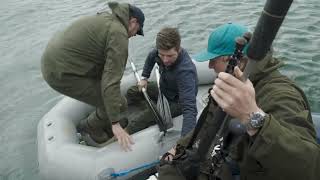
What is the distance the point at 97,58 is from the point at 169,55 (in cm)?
81

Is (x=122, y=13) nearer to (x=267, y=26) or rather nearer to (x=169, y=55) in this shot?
(x=169, y=55)

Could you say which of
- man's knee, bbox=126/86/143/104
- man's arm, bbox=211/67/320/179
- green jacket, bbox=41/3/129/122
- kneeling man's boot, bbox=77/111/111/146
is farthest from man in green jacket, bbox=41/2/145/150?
man's arm, bbox=211/67/320/179

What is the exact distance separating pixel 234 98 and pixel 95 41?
3.00 meters

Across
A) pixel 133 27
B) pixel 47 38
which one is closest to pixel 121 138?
pixel 133 27

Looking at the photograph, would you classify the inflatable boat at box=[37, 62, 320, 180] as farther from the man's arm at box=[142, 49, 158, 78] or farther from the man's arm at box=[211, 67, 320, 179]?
the man's arm at box=[211, 67, 320, 179]

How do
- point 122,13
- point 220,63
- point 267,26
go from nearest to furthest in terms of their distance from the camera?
1. point 267,26
2. point 220,63
3. point 122,13

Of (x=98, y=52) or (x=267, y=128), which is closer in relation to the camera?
(x=267, y=128)

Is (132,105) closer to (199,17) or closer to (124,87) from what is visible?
(124,87)

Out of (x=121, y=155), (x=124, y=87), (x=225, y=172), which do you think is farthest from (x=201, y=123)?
(x=124, y=87)

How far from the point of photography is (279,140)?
1742 millimetres

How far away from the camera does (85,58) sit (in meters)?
Result: 4.46

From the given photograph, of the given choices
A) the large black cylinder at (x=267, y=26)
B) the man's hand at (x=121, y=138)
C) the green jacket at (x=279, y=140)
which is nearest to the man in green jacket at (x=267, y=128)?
the green jacket at (x=279, y=140)

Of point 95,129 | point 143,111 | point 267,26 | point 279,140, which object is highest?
point 267,26

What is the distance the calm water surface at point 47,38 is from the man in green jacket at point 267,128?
12.0 feet
